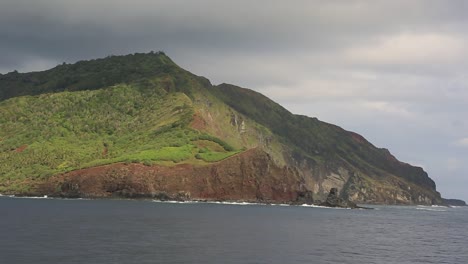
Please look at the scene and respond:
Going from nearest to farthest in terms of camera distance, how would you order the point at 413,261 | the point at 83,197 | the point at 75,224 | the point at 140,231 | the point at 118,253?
the point at 118,253
the point at 413,261
the point at 140,231
the point at 75,224
the point at 83,197

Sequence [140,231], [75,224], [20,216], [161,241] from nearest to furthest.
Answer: [161,241] < [140,231] < [75,224] < [20,216]

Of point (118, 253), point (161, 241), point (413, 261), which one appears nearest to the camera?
point (118, 253)

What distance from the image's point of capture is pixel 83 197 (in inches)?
7549

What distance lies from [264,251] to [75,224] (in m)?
36.8

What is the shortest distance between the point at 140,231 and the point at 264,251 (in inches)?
919

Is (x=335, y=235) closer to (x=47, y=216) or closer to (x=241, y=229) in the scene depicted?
(x=241, y=229)

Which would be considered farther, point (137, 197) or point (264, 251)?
point (137, 197)

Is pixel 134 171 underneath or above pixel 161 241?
above

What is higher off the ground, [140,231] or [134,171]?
[134,171]

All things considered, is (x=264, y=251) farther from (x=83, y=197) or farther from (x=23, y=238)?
(x=83, y=197)

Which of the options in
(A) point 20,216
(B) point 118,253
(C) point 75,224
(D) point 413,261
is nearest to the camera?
(B) point 118,253

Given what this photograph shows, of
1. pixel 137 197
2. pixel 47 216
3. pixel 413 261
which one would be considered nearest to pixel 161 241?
pixel 413 261

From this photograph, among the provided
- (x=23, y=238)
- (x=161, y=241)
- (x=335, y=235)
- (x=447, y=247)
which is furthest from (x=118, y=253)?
(x=447, y=247)

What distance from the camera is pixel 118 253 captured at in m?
57.5
